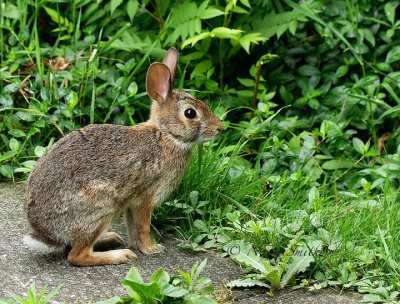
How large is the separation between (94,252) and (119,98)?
2035 millimetres

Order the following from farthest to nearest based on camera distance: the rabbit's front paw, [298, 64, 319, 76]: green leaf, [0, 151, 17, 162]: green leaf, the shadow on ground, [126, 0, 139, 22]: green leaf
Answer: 1. [298, 64, 319, 76]: green leaf
2. [126, 0, 139, 22]: green leaf
3. [0, 151, 17, 162]: green leaf
4. the rabbit's front paw
5. the shadow on ground

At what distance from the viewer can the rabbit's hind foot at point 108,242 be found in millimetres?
4312

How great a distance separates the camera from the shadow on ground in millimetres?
3576

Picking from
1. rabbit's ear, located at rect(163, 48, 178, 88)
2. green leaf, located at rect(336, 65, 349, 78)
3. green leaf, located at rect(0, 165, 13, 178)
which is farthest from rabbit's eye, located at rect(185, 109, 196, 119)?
green leaf, located at rect(336, 65, 349, 78)

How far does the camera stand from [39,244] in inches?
153

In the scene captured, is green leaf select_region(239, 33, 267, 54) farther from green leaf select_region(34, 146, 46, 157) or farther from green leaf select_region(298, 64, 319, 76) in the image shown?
green leaf select_region(34, 146, 46, 157)

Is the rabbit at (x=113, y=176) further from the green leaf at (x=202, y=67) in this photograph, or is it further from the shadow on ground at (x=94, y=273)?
the green leaf at (x=202, y=67)

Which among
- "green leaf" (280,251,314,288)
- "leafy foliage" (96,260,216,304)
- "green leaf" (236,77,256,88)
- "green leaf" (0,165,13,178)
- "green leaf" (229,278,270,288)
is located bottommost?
"green leaf" (229,278,270,288)

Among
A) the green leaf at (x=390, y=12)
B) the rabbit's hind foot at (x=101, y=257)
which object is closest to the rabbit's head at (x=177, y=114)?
the rabbit's hind foot at (x=101, y=257)

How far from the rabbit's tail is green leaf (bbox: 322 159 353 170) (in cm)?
275

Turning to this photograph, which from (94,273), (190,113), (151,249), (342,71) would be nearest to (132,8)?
(190,113)

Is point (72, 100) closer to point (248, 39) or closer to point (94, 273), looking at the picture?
point (248, 39)

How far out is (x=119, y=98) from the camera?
571 cm

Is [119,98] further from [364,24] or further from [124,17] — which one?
[364,24]
